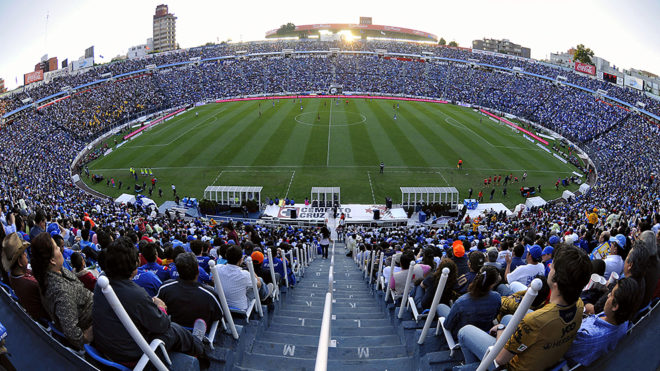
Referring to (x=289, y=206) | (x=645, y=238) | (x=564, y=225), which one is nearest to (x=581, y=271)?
(x=645, y=238)

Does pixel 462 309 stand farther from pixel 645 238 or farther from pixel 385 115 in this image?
pixel 385 115

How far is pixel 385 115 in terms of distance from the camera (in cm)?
6091

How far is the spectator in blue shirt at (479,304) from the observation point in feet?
15.4

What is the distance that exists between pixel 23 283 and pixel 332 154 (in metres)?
39.5

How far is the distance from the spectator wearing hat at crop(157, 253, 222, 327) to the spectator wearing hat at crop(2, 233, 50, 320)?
1410 millimetres

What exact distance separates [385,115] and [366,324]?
55.5 m

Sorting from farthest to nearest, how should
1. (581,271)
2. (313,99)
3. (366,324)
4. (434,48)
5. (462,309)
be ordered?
(434,48), (313,99), (366,324), (462,309), (581,271)

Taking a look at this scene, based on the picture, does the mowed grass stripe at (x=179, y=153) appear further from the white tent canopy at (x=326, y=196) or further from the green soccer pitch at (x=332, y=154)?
the white tent canopy at (x=326, y=196)

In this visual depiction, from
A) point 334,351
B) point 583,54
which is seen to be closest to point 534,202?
point 334,351

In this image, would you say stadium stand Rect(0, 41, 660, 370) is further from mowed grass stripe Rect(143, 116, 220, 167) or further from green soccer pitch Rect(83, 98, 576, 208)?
mowed grass stripe Rect(143, 116, 220, 167)

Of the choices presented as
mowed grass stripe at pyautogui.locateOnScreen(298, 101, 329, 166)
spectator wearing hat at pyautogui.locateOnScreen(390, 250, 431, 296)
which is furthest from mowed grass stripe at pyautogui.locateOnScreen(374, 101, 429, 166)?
spectator wearing hat at pyautogui.locateOnScreen(390, 250, 431, 296)

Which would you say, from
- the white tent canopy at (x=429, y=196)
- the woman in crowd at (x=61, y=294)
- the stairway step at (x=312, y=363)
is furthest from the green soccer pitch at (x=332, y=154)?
the woman in crowd at (x=61, y=294)

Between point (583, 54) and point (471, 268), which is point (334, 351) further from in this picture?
point (583, 54)

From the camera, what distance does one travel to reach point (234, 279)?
593cm
